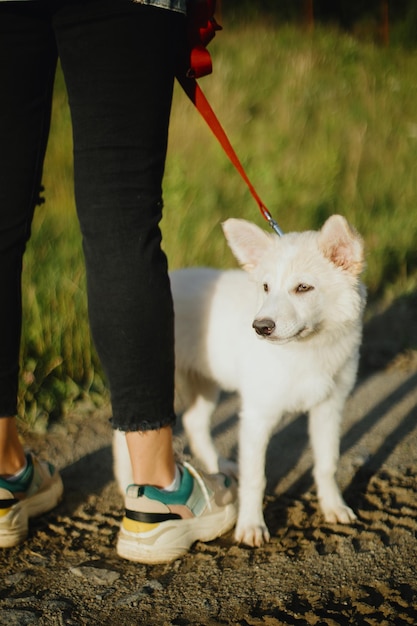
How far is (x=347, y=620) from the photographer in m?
1.86

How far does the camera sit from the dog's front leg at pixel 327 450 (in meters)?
2.51

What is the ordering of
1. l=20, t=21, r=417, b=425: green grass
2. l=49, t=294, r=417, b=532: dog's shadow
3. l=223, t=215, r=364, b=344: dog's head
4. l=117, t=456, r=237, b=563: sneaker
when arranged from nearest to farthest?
1. l=117, t=456, r=237, b=563: sneaker
2. l=223, t=215, r=364, b=344: dog's head
3. l=49, t=294, r=417, b=532: dog's shadow
4. l=20, t=21, r=417, b=425: green grass

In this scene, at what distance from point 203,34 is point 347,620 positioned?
5.08 feet

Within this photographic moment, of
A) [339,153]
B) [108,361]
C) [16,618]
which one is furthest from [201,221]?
[16,618]

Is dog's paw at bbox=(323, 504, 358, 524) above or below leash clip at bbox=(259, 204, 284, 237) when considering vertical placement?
below

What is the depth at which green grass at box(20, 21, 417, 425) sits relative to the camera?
3539mm

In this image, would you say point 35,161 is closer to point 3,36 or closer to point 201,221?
point 3,36

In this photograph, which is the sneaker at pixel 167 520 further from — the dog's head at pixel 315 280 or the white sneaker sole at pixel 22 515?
the dog's head at pixel 315 280

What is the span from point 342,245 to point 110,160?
2.60 feet

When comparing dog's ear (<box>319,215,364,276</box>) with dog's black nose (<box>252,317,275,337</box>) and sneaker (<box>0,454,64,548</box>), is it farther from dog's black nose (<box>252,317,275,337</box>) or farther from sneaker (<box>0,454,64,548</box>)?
sneaker (<box>0,454,64,548</box>)

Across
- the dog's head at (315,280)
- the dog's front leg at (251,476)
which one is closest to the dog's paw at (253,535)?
the dog's front leg at (251,476)

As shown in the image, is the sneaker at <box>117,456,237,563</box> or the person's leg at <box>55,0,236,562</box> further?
the sneaker at <box>117,456,237,563</box>

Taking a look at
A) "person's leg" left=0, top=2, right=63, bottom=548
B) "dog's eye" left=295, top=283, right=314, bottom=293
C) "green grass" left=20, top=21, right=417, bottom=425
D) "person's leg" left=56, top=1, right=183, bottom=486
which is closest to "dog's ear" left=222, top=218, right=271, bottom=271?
"dog's eye" left=295, top=283, right=314, bottom=293

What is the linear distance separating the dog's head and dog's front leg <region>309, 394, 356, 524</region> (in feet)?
1.16
